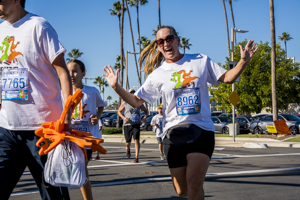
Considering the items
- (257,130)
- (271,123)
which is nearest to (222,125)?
(257,130)

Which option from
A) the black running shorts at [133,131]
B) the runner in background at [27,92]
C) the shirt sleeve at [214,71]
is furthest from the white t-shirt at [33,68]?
the black running shorts at [133,131]

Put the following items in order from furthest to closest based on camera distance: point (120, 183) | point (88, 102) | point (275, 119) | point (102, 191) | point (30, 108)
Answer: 1. point (275, 119)
2. point (120, 183)
3. point (102, 191)
4. point (88, 102)
5. point (30, 108)

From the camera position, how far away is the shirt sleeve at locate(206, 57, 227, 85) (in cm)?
372

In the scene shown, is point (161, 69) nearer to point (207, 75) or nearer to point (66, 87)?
point (207, 75)

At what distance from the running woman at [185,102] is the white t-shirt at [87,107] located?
1207mm

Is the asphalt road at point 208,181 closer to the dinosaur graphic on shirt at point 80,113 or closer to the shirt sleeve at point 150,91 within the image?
the dinosaur graphic on shirt at point 80,113

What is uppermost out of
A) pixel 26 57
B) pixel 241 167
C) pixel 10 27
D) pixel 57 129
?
pixel 10 27

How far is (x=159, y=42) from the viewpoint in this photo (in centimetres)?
395

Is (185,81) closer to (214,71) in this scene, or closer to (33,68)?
(214,71)

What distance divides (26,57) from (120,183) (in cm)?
419

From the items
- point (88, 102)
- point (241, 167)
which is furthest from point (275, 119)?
point (88, 102)

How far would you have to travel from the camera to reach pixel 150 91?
12.9ft

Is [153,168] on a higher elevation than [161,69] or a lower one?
lower

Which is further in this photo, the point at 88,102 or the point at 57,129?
the point at 88,102
